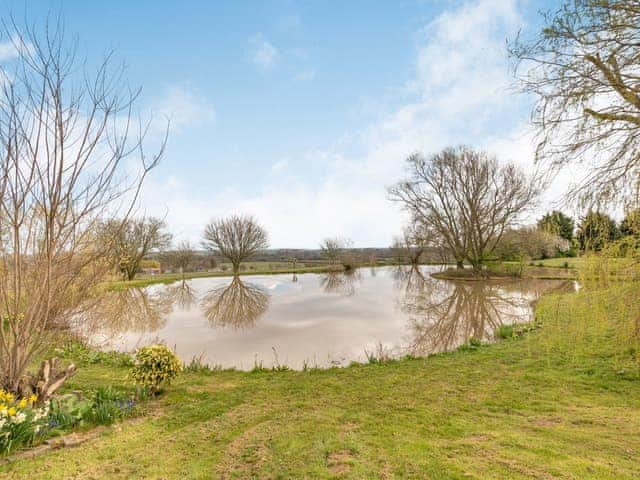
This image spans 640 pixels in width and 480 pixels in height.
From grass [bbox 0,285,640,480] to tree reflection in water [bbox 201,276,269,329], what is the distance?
4.25m

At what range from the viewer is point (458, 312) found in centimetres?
1038

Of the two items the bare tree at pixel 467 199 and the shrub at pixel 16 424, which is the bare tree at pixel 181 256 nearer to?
the bare tree at pixel 467 199

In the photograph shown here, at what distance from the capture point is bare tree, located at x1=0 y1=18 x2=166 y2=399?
265 centimetres

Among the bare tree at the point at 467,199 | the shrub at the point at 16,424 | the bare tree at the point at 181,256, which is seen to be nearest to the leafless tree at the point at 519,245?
the bare tree at the point at 467,199

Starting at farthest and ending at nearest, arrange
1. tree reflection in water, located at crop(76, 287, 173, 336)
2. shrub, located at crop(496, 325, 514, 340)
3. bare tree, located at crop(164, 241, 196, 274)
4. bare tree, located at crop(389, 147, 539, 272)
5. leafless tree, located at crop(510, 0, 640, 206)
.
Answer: bare tree, located at crop(164, 241, 196, 274)
bare tree, located at crop(389, 147, 539, 272)
tree reflection in water, located at crop(76, 287, 173, 336)
shrub, located at crop(496, 325, 514, 340)
leafless tree, located at crop(510, 0, 640, 206)

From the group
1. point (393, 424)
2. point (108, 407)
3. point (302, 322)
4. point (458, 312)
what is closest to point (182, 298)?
point (302, 322)

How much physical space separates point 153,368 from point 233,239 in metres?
25.2

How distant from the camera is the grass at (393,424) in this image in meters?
2.24

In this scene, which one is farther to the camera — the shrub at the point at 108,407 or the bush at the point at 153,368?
the bush at the point at 153,368

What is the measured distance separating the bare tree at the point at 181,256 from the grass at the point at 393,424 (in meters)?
24.3

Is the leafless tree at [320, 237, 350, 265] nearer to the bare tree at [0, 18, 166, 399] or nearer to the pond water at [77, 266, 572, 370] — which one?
the pond water at [77, 266, 572, 370]

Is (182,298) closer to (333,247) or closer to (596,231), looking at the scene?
(596,231)

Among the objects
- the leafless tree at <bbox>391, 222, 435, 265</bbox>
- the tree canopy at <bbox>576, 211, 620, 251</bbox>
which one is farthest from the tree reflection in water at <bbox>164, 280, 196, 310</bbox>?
the leafless tree at <bbox>391, 222, 435, 265</bbox>

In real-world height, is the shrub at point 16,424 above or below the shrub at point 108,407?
above
